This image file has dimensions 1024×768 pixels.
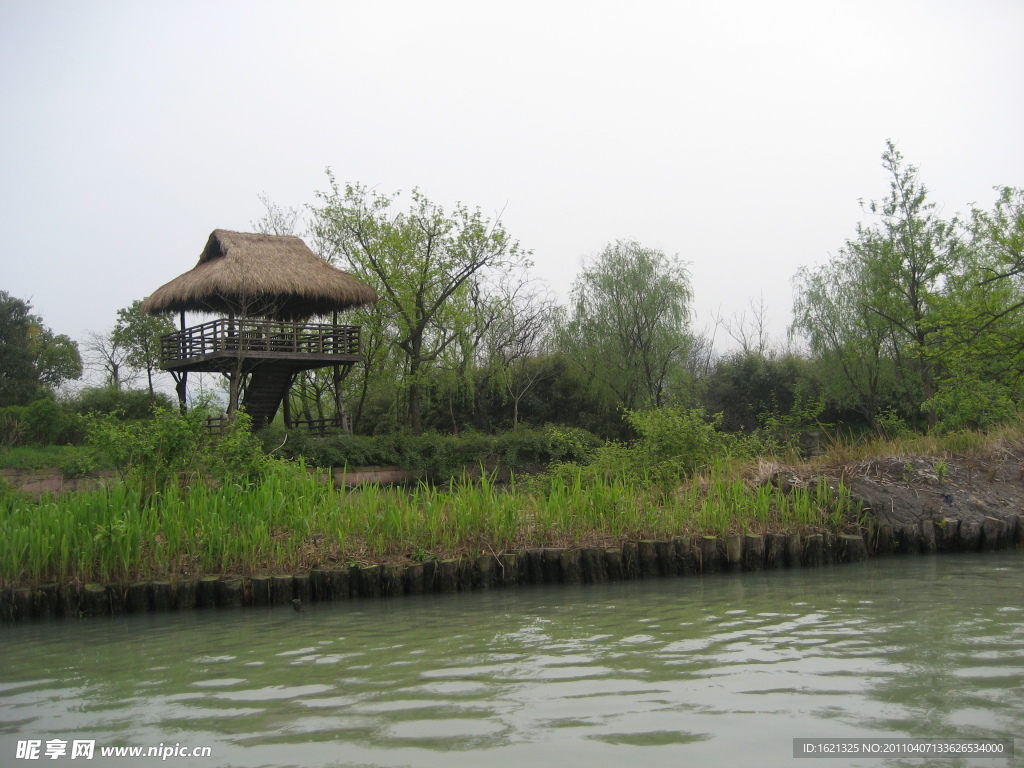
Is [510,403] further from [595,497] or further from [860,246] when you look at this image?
[595,497]

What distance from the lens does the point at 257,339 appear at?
19.5m

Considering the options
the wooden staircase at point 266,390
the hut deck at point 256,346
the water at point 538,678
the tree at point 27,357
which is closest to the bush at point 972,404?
the water at point 538,678

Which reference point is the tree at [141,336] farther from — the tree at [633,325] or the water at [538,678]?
the water at [538,678]

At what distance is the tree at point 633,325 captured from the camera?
2719 centimetres

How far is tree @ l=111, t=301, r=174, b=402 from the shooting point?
2783 centimetres

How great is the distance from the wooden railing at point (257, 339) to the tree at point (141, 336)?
659 cm

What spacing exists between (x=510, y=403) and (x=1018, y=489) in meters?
20.1

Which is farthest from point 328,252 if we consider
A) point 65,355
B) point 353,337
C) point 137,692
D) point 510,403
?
point 137,692

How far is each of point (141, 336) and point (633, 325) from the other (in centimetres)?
1717

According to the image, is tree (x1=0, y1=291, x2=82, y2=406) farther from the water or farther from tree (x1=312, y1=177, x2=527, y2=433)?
the water

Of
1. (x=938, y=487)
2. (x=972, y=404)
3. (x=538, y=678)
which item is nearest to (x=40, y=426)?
(x=938, y=487)

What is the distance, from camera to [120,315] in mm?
29172

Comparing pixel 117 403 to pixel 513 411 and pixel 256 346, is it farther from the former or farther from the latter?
pixel 513 411

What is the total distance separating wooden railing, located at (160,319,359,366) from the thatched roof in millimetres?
460
